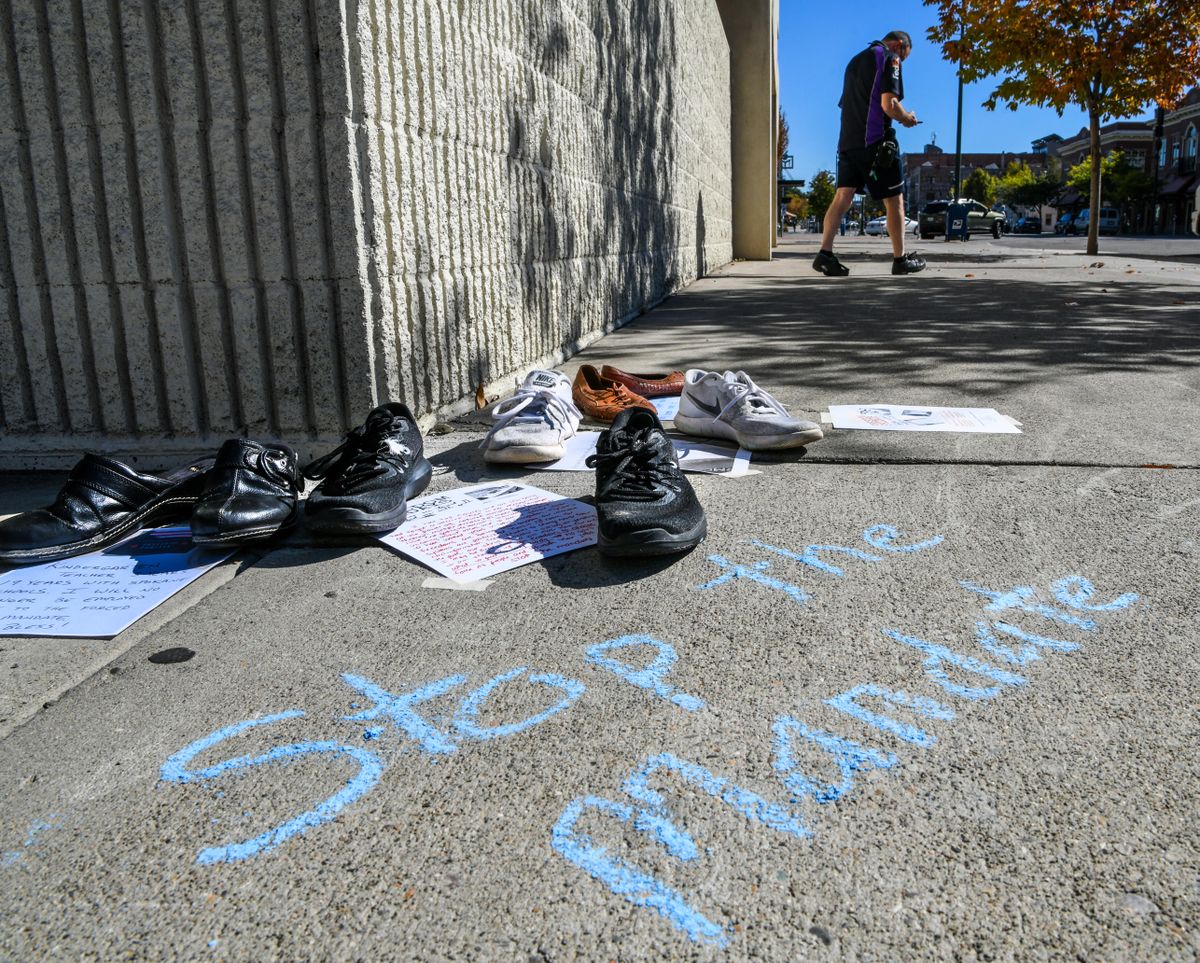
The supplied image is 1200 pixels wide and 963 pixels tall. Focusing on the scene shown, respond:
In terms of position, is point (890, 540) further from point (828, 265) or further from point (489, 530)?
point (828, 265)

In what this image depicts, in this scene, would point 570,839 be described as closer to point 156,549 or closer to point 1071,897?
point 1071,897

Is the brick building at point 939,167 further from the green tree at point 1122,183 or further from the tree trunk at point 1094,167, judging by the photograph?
the tree trunk at point 1094,167

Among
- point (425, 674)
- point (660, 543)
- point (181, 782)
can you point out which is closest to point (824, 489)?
point (660, 543)

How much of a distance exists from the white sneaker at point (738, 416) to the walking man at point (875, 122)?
640cm

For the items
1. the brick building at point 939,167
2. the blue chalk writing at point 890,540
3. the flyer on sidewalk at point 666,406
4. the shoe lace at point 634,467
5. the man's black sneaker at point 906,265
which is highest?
the brick building at point 939,167

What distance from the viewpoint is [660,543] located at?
2.21 m

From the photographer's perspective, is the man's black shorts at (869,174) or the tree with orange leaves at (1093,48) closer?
the man's black shorts at (869,174)

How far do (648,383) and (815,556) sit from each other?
1.92m

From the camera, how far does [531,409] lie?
3.26 m

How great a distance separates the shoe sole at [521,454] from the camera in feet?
9.96

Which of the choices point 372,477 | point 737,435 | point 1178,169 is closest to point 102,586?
point 372,477

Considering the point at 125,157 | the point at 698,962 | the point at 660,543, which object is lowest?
the point at 698,962

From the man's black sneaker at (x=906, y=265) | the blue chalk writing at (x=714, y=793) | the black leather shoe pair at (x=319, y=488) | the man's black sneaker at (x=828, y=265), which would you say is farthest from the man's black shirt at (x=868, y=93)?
the blue chalk writing at (x=714, y=793)

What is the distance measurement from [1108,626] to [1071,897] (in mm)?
854
